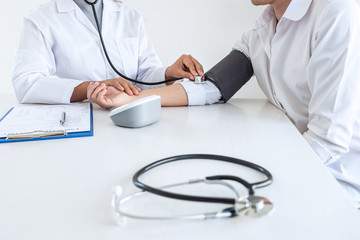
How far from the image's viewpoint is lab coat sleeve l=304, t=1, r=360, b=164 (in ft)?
2.71

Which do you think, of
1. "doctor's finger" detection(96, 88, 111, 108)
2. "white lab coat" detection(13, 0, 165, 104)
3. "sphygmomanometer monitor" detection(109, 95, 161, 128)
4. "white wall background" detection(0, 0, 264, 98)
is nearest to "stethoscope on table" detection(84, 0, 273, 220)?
"sphygmomanometer monitor" detection(109, 95, 161, 128)

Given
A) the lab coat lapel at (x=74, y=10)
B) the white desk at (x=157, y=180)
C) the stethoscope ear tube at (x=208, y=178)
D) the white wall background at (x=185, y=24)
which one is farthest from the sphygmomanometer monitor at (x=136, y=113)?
Result: the white wall background at (x=185, y=24)

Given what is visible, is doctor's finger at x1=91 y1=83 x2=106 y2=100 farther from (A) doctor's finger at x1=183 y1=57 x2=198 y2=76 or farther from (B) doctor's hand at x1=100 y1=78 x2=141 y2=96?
(A) doctor's finger at x1=183 y1=57 x2=198 y2=76

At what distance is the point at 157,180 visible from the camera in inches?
20.8

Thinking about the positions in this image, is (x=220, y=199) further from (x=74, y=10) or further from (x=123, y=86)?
(x=74, y=10)

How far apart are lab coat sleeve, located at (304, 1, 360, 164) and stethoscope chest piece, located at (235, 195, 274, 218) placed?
49 centimetres

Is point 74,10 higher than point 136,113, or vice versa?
point 74,10

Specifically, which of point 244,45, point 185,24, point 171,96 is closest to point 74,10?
point 171,96

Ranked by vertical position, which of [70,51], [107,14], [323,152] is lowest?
[323,152]

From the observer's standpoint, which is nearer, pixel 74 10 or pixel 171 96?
pixel 171 96

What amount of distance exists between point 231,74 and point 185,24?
1512mm

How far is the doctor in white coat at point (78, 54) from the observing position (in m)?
1.09

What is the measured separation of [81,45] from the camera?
1282 mm

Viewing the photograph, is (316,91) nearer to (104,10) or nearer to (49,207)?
(49,207)
